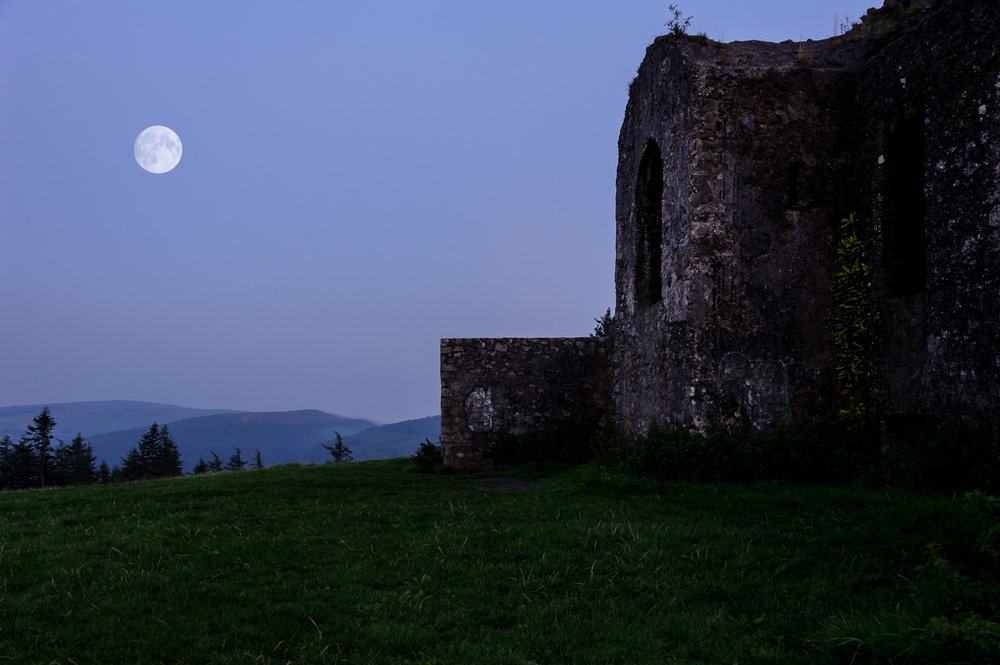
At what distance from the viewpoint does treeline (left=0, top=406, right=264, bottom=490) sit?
4047cm

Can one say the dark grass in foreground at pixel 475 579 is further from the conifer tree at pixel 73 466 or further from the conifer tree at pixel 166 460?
the conifer tree at pixel 73 466

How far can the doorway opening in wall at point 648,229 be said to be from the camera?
39.3ft

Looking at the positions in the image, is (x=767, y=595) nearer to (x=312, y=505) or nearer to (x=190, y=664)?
(x=190, y=664)

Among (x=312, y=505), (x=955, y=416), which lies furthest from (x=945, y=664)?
(x=312, y=505)

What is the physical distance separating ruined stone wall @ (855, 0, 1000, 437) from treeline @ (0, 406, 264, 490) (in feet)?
115

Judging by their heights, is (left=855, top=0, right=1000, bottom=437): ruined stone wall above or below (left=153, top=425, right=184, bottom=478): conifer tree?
above

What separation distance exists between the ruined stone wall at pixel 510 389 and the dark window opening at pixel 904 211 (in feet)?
21.4

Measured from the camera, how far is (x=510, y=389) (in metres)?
13.9

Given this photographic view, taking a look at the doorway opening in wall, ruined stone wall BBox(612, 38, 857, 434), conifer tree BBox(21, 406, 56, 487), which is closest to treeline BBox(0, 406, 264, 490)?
conifer tree BBox(21, 406, 56, 487)

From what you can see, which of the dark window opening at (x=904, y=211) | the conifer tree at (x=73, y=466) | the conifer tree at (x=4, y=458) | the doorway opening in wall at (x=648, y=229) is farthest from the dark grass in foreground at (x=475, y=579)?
the conifer tree at (x=73, y=466)

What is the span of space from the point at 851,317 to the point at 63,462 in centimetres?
5313

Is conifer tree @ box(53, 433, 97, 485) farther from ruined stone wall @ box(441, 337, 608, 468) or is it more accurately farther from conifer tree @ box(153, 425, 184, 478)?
ruined stone wall @ box(441, 337, 608, 468)

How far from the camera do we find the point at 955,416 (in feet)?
24.1

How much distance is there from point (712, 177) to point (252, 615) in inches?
331
